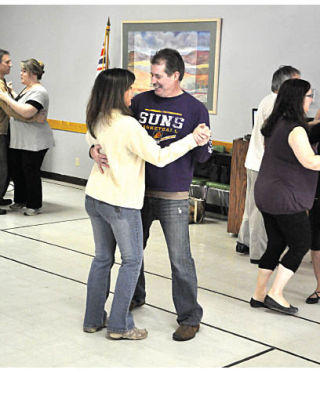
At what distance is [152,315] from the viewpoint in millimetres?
4188

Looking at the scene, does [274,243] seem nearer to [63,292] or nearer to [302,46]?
[63,292]

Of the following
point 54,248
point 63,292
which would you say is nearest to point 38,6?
point 54,248

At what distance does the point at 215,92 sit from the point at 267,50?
31.3 inches

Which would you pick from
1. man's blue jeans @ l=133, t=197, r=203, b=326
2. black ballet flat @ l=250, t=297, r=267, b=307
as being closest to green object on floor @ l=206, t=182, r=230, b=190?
black ballet flat @ l=250, t=297, r=267, b=307

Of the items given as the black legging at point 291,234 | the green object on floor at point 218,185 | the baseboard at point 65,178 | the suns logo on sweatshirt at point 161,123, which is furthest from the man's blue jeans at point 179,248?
the baseboard at point 65,178

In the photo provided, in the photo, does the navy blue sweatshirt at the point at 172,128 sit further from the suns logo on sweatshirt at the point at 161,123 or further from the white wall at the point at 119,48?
the white wall at the point at 119,48

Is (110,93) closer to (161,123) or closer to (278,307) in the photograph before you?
(161,123)

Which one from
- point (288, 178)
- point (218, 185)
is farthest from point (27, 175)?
point (288, 178)

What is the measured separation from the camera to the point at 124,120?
3451 millimetres

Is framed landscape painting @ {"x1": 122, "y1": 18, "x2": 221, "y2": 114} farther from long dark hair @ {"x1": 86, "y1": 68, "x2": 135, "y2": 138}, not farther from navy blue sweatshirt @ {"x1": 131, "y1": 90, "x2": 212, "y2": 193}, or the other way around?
long dark hair @ {"x1": 86, "y1": 68, "x2": 135, "y2": 138}

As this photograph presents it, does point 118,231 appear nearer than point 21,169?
Yes

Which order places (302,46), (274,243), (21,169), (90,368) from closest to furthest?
(90,368) < (274,243) < (302,46) < (21,169)

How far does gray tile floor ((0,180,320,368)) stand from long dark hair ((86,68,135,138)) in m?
1.27

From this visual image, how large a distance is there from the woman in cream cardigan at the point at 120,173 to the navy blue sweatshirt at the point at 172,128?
0.49 feet
